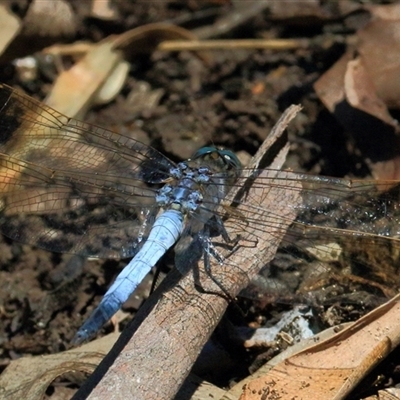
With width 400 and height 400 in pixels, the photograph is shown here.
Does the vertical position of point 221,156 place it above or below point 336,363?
above

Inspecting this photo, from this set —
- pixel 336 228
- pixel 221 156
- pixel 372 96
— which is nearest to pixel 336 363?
pixel 336 228

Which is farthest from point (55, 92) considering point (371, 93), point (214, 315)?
point (214, 315)

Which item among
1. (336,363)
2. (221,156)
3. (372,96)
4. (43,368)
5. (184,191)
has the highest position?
(372,96)

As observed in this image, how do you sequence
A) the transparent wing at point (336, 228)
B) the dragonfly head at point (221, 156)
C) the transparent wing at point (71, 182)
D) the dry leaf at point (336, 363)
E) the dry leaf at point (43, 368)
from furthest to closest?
the dragonfly head at point (221, 156) < the transparent wing at point (71, 182) < the transparent wing at point (336, 228) < the dry leaf at point (43, 368) < the dry leaf at point (336, 363)

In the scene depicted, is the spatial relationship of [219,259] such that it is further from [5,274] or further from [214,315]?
[5,274]

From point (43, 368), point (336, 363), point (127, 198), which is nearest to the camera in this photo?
point (336, 363)

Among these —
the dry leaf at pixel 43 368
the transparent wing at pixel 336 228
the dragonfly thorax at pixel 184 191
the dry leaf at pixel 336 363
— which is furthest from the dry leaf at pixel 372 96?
the dry leaf at pixel 43 368

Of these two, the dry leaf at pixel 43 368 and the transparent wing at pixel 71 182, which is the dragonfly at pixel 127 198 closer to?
the transparent wing at pixel 71 182

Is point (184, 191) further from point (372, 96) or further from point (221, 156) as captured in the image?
point (372, 96)
